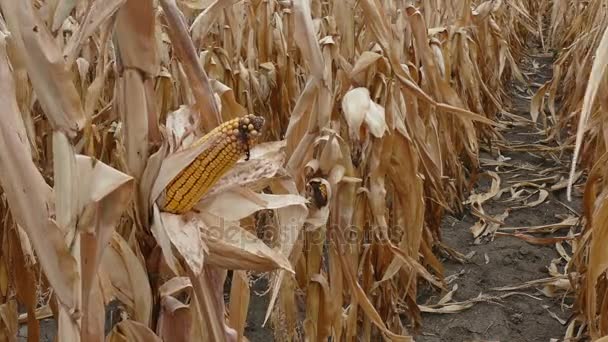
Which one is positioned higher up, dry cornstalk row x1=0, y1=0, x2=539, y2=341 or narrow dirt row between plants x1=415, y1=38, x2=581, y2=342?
dry cornstalk row x1=0, y1=0, x2=539, y2=341

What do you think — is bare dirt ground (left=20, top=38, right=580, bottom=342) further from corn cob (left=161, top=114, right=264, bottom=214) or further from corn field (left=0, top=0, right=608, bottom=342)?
corn cob (left=161, top=114, right=264, bottom=214)

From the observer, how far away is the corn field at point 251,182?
69cm

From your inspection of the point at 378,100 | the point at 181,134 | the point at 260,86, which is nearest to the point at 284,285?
the point at 378,100

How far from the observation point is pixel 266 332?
2.22 meters

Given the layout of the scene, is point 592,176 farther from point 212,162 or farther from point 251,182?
point 212,162

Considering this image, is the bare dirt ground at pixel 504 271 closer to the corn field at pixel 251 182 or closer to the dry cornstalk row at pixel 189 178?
the corn field at pixel 251 182

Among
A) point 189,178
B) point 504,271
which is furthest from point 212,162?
point 504,271

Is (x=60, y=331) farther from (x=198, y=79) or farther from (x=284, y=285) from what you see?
(x=284, y=285)

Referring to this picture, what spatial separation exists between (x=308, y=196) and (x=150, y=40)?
650 millimetres

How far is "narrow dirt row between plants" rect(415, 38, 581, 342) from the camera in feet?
7.29

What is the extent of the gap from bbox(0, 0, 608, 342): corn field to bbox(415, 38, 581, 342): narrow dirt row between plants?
14 millimetres

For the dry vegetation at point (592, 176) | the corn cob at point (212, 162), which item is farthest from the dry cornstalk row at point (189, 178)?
the dry vegetation at point (592, 176)

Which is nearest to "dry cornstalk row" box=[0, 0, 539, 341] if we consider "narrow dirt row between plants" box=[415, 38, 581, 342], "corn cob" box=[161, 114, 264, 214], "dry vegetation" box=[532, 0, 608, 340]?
"corn cob" box=[161, 114, 264, 214]

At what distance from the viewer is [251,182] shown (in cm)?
88
